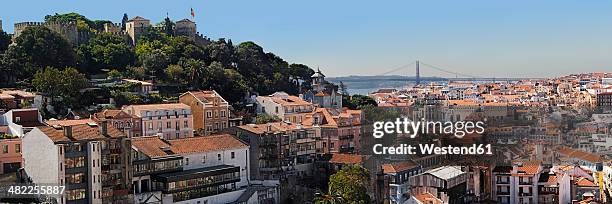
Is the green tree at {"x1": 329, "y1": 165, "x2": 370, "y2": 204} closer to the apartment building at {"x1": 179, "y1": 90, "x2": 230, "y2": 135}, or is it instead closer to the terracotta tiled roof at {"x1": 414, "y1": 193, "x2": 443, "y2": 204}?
the terracotta tiled roof at {"x1": 414, "y1": 193, "x2": 443, "y2": 204}

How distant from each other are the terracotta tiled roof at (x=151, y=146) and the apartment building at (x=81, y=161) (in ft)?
1.86

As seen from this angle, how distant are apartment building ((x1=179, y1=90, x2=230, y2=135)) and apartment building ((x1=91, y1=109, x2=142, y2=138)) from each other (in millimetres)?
1977

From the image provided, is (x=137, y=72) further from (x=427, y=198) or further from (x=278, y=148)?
(x=427, y=198)

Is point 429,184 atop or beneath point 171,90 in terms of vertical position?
beneath

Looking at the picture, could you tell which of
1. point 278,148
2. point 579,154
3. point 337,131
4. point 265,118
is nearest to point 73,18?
point 265,118

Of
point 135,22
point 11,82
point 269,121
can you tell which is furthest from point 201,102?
point 135,22

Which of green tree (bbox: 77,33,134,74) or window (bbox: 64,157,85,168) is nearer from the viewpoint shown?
window (bbox: 64,157,85,168)

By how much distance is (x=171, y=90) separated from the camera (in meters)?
21.9

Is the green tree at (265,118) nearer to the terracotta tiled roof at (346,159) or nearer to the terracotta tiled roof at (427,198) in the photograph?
the terracotta tiled roof at (346,159)

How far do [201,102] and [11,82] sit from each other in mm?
5076

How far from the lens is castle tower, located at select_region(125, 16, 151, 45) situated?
29.4 meters

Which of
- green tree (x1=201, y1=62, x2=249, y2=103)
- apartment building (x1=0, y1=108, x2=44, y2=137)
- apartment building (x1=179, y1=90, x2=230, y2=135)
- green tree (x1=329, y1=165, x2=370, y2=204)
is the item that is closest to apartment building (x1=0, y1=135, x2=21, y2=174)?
apartment building (x1=0, y1=108, x2=44, y2=137)

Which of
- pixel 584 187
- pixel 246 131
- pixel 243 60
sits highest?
pixel 243 60

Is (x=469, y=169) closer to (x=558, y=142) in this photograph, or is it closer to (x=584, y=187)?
(x=584, y=187)
